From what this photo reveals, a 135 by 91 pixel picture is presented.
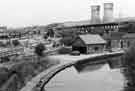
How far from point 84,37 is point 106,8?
13.4 m

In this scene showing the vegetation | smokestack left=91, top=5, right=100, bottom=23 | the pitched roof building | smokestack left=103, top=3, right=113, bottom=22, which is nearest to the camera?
the vegetation

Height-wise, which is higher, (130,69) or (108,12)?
(108,12)

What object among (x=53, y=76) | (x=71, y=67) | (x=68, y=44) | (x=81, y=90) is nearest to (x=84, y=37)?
(x=68, y=44)

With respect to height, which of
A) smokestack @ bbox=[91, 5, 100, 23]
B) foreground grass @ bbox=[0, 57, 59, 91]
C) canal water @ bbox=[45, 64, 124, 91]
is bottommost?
canal water @ bbox=[45, 64, 124, 91]

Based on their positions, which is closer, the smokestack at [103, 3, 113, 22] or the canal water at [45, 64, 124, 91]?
the canal water at [45, 64, 124, 91]

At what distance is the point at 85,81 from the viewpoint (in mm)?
3648

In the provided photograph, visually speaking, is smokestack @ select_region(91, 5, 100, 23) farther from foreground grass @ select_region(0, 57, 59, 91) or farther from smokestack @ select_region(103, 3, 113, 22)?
foreground grass @ select_region(0, 57, 59, 91)

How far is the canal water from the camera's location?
3205 millimetres

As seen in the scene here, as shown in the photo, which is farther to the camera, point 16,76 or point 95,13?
point 95,13

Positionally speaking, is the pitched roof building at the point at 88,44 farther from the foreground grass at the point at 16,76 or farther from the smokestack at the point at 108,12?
the smokestack at the point at 108,12

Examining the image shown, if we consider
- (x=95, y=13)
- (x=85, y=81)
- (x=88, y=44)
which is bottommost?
(x=85, y=81)

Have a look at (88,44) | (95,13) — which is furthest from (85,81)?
(95,13)

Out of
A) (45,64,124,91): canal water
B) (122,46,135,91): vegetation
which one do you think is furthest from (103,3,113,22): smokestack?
(122,46,135,91): vegetation

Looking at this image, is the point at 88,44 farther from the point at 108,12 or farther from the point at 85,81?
the point at 108,12
